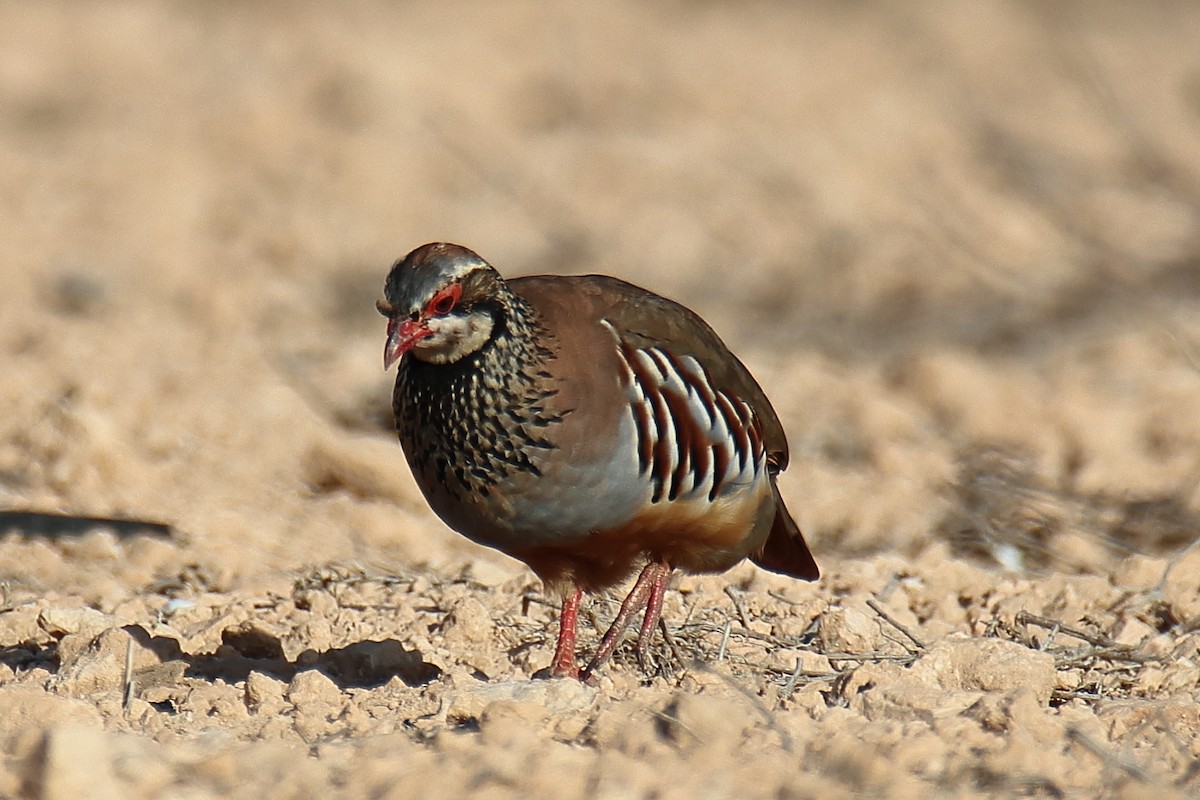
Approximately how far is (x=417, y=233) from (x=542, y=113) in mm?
1929

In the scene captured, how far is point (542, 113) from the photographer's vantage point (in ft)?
34.9

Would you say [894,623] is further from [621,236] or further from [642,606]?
[621,236]

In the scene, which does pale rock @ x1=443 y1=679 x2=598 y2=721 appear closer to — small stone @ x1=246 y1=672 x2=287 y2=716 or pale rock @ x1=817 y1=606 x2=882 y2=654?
small stone @ x1=246 y1=672 x2=287 y2=716

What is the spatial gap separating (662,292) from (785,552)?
12.8 ft

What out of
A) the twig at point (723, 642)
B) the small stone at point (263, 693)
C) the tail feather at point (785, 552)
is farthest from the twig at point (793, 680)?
the small stone at point (263, 693)

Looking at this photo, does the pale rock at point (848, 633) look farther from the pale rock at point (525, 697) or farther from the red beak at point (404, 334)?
the red beak at point (404, 334)

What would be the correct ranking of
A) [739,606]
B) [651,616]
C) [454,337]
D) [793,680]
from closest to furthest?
[793,680]
[454,337]
[651,616]
[739,606]

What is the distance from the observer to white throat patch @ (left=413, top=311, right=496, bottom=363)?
379 centimetres

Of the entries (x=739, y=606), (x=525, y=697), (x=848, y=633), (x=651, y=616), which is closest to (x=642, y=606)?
(x=651, y=616)

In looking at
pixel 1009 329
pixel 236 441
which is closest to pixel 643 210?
pixel 1009 329

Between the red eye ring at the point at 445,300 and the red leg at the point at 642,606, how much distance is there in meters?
0.81

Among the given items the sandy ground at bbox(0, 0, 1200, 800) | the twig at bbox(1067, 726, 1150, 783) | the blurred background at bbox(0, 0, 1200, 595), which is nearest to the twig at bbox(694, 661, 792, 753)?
the sandy ground at bbox(0, 0, 1200, 800)

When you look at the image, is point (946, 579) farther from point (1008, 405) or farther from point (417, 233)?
point (417, 233)

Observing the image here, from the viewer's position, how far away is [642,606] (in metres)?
4.17
